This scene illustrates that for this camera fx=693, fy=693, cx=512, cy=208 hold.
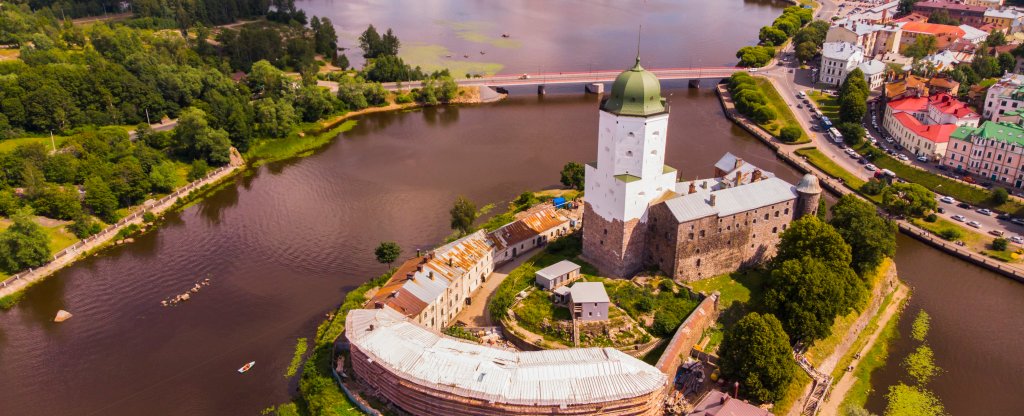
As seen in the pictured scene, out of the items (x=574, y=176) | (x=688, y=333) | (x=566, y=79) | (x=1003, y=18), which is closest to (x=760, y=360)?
(x=688, y=333)

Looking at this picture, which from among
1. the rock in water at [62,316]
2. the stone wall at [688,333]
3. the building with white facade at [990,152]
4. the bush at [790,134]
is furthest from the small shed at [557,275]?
the building with white facade at [990,152]

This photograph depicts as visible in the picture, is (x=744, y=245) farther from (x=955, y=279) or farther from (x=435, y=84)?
(x=435, y=84)

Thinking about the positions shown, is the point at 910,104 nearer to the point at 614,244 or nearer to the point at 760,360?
the point at 614,244

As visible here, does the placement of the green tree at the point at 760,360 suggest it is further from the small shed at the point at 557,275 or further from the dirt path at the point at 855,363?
the small shed at the point at 557,275

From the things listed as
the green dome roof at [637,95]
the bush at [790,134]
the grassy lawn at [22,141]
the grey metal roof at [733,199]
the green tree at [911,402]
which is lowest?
the green tree at [911,402]

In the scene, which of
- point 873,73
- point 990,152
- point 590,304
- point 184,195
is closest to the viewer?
point 590,304

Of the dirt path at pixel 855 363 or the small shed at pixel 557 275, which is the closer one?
the dirt path at pixel 855 363

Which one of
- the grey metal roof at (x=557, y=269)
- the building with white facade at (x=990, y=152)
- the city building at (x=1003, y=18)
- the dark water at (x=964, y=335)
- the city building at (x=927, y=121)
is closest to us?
the dark water at (x=964, y=335)

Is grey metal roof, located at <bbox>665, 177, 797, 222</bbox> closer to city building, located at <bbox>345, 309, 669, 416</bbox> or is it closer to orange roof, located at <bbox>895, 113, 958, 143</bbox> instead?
city building, located at <bbox>345, 309, 669, 416</bbox>
